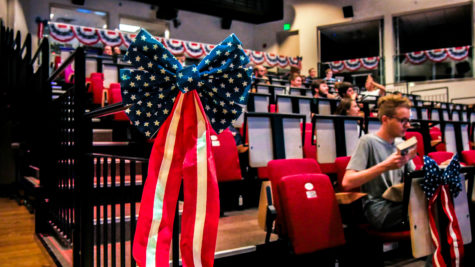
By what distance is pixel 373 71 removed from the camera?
1020 cm

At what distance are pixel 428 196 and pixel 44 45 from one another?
2.14m

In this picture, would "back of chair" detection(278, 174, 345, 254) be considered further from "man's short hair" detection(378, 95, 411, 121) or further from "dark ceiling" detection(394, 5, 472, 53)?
"dark ceiling" detection(394, 5, 472, 53)

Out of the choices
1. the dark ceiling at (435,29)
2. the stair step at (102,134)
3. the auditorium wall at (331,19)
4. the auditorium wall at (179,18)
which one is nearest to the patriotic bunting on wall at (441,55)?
the auditorium wall at (331,19)

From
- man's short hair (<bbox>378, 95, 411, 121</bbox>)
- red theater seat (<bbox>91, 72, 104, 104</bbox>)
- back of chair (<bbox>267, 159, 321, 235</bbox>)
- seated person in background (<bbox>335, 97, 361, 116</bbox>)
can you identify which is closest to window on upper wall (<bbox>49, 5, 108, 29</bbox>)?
red theater seat (<bbox>91, 72, 104, 104</bbox>)

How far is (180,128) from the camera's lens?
0.85m

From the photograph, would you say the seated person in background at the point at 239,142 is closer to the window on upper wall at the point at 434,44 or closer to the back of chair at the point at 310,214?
the back of chair at the point at 310,214

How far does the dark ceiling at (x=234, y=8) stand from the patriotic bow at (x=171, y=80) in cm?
905

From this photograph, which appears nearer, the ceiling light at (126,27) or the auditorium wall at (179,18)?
the auditorium wall at (179,18)

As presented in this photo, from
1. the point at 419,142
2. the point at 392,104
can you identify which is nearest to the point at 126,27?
the point at 419,142

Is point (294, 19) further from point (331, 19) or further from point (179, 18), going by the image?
point (179, 18)

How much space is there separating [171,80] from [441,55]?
952 cm

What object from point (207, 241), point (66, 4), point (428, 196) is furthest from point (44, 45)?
point (66, 4)

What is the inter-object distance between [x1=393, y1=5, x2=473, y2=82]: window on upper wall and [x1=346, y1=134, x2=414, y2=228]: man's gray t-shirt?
8.08m

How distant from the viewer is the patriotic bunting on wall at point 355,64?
33.3 ft
